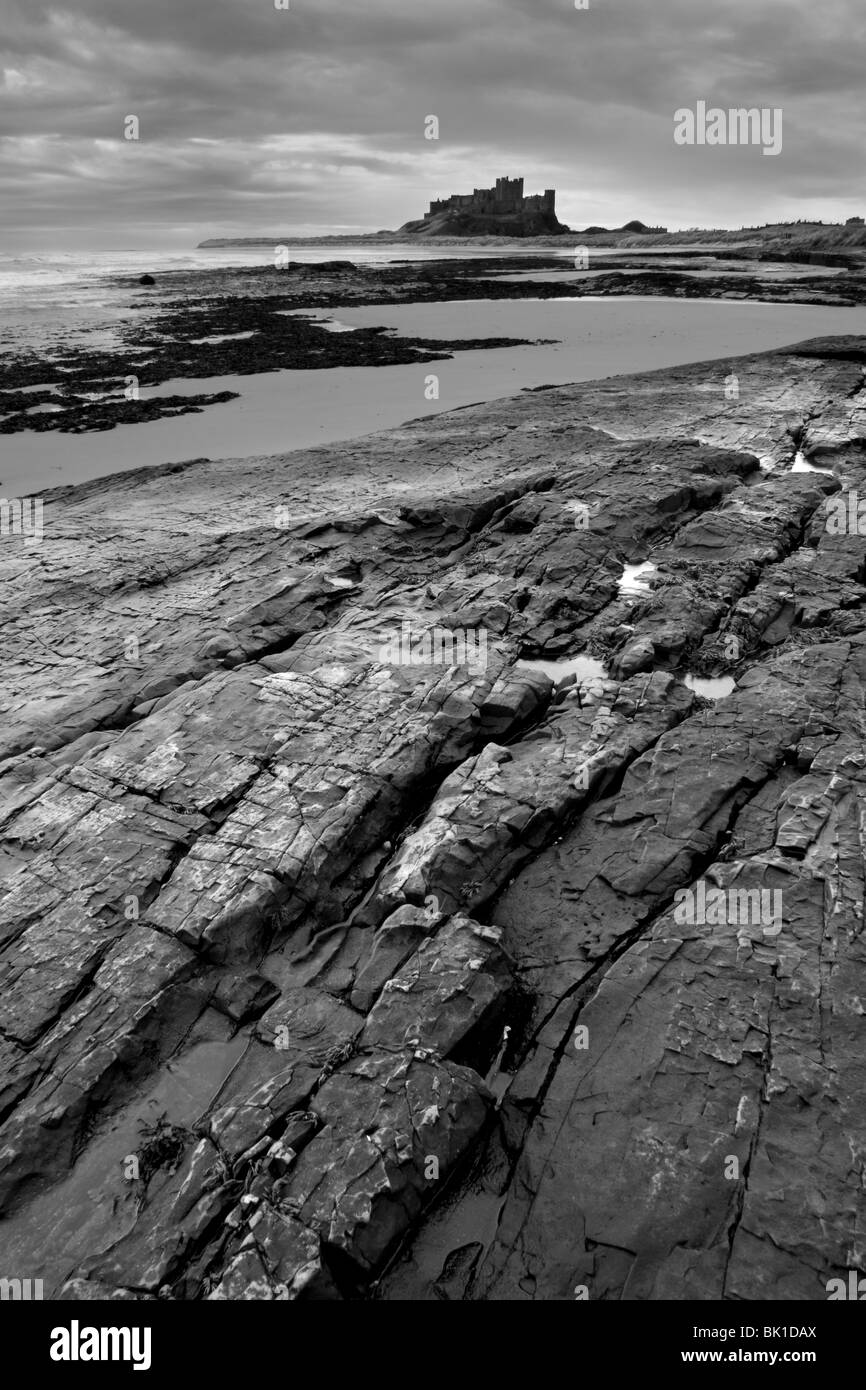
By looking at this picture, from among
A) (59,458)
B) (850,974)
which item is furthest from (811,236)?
(850,974)

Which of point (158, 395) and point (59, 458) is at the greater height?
point (158, 395)

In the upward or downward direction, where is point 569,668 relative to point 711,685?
upward

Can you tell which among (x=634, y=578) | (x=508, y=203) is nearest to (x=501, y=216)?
(x=508, y=203)

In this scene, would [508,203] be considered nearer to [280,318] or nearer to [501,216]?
[501,216]

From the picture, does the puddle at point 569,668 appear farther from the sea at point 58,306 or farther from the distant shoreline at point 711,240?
the distant shoreline at point 711,240

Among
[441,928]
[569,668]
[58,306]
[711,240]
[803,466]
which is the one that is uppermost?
[711,240]

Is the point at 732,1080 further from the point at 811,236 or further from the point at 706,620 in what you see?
the point at 811,236

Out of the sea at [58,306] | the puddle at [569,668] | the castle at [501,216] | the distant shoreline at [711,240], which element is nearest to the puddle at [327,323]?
the sea at [58,306]

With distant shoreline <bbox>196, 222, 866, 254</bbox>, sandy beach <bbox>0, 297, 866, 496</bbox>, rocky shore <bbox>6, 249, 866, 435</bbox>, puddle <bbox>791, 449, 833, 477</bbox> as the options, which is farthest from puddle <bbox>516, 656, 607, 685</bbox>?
distant shoreline <bbox>196, 222, 866, 254</bbox>
